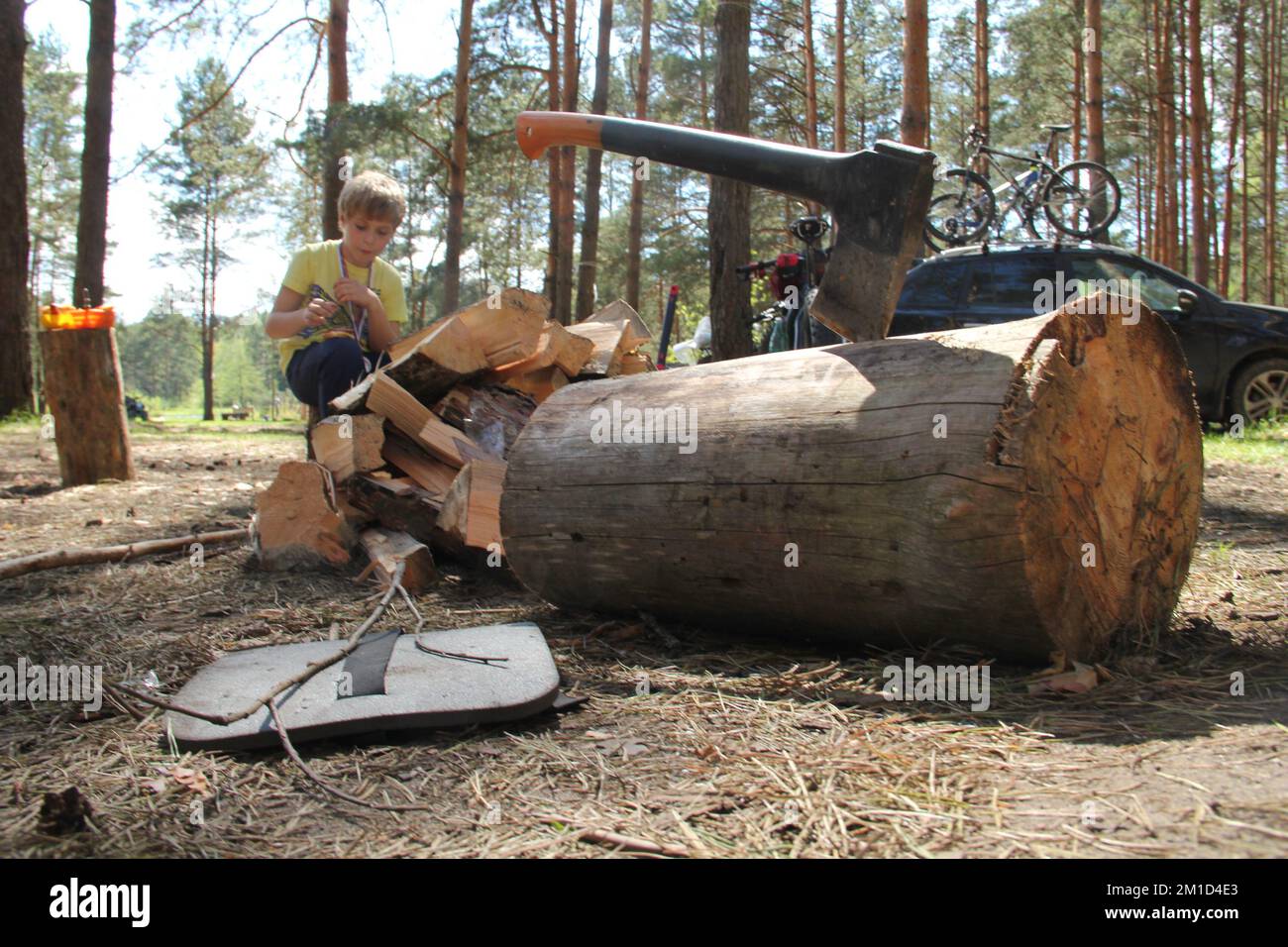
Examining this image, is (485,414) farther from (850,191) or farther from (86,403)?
(86,403)

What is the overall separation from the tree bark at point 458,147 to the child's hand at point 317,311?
974cm

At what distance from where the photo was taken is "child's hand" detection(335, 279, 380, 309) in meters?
4.11

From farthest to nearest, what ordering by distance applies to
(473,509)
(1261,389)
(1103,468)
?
(1261,389) < (473,509) < (1103,468)

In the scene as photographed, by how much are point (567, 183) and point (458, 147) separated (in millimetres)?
2598

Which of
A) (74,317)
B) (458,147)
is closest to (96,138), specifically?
(458,147)

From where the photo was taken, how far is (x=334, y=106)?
36.3 ft

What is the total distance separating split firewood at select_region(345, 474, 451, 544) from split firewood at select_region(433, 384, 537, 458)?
0.41 meters

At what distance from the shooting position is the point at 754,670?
246 centimetres

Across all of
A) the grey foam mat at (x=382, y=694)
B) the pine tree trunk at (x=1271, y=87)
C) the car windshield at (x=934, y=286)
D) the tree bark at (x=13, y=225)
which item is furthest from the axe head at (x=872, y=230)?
the pine tree trunk at (x=1271, y=87)

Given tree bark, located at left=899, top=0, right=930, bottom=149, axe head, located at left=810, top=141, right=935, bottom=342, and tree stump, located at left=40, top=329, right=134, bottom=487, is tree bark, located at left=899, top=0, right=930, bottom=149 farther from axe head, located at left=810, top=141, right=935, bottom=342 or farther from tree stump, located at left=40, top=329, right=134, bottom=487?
tree stump, located at left=40, top=329, right=134, bottom=487

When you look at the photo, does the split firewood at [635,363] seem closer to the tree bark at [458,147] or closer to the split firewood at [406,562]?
the split firewood at [406,562]

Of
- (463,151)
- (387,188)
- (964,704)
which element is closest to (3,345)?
(463,151)

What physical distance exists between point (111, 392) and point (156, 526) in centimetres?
165
